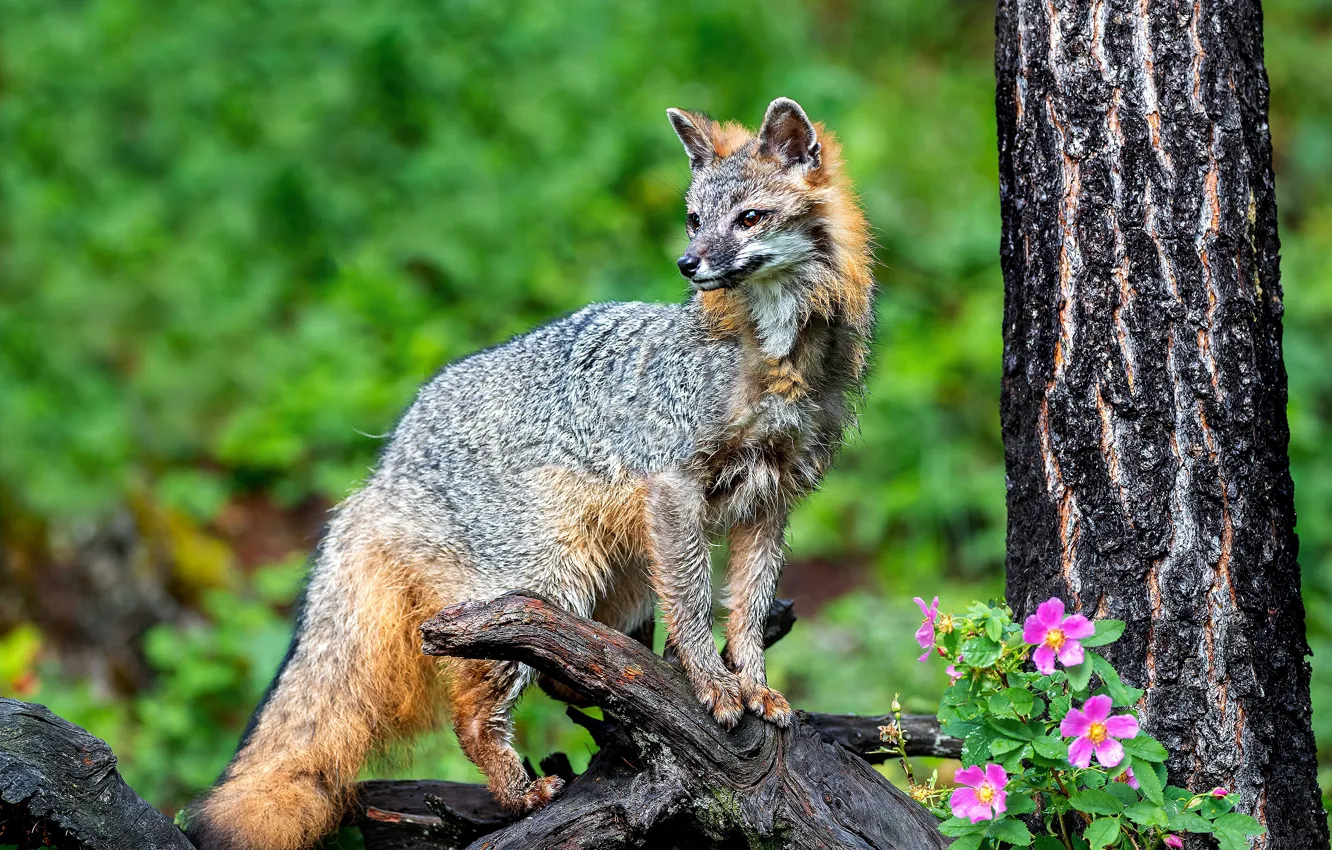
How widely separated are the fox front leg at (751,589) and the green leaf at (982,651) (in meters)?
1.24

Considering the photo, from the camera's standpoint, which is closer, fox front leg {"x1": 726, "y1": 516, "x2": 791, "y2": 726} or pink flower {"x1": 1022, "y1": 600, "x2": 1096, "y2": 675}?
Answer: pink flower {"x1": 1022, "y1": 600, "x2": 1096, "y2": 675}

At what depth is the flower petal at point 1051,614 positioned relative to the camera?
362 cm

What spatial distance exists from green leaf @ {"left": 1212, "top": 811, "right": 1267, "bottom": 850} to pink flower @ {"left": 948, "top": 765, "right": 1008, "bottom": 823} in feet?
2.03

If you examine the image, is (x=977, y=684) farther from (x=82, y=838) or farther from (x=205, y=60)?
→ (x=205, y=60)

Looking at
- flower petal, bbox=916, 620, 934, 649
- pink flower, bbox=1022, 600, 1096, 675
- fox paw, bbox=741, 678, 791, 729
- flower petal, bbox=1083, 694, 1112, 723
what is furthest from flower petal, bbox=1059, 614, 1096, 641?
fox paw, bbox=741, 678, 791, 729

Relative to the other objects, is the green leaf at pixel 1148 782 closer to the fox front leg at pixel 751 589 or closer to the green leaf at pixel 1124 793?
the green leaf at pixel 1124 793

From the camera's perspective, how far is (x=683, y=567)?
189 inches

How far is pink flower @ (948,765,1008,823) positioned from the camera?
12.0 ft

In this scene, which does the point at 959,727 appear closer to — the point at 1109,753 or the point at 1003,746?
the point at 1003,746

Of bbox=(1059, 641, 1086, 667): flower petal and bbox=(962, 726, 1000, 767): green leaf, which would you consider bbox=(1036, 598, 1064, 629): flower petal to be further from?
bbox=(962, 726, 1000, 767): green leaf

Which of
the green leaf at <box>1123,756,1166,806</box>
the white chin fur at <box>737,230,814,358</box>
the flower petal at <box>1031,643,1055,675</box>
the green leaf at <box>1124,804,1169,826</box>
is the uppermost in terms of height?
the white chin fur at <box>737,230,814,358</box>

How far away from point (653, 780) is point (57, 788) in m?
1.83

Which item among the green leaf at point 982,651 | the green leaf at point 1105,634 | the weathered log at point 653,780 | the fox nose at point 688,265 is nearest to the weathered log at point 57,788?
the weathered log at point 653,780

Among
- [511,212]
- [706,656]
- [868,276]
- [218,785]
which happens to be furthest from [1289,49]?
[218,785]
